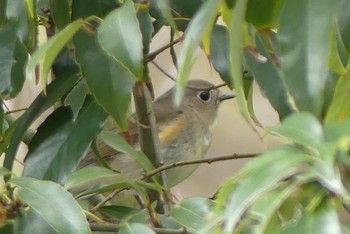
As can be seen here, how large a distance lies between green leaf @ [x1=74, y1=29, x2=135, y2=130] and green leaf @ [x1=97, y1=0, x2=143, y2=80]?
0.56ft

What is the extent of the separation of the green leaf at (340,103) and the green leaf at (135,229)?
466 mm

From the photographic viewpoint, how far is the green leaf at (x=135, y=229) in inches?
58.3

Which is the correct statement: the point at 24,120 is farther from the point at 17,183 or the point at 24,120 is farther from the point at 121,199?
the point at 121,199

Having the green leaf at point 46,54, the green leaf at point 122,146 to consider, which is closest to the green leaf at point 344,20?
the green leaf at point 46,54

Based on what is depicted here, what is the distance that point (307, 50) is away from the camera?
0.99m

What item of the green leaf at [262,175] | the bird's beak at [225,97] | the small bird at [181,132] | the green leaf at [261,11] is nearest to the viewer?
the green leaf at [262,175]

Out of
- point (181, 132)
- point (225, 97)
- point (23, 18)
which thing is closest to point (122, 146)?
point (23, 18)

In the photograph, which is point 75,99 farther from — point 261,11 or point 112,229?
point 261,11

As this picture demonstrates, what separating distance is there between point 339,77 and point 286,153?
27cm

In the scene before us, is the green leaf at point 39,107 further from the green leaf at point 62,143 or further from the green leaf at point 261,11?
the green leaf at point 261,11

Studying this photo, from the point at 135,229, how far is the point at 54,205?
0.20 meters

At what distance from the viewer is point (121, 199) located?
289cm

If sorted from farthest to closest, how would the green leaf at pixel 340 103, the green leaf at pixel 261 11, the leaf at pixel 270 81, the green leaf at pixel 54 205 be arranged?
1. the leaf at pixel 270 81
2. the green leaf at pixel 54 205
3. the green leaf at pixel 261 11
4. the green leaf at pixel 340 103

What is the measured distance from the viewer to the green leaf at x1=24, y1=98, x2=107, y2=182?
1730mm
